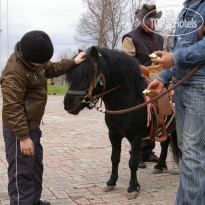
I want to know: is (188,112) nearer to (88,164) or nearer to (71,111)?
(71,111)

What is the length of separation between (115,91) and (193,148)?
55.2 inches

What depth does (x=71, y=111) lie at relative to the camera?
329cm

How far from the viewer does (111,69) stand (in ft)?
11.5

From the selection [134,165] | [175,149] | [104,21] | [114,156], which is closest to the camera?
[134,165]

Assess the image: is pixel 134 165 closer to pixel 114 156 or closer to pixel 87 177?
pixel 114 156

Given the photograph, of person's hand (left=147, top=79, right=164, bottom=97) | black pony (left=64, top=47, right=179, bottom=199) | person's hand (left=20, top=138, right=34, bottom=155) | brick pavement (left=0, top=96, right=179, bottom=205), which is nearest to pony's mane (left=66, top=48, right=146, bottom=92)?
black pony (left=64, top=47, right=179, bottom=199)

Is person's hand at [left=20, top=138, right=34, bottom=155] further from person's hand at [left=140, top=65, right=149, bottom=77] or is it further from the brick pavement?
person's hand at [left=140, top=65, right=149, bottom=77]

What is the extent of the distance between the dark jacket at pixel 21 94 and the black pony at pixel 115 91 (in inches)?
15.7

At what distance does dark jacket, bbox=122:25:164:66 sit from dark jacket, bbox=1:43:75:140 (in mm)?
2006

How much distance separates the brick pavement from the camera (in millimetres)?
3651

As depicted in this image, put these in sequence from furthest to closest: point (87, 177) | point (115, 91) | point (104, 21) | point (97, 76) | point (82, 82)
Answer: point (104, 21)
point (87, 177)
point (115, 91)
point (97, 76)
point (82, 82)

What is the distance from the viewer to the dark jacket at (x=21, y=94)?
266 centimetres

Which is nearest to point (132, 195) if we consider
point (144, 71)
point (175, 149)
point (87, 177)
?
point (87, 177)

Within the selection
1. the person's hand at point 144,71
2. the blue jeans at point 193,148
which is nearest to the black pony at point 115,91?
the person's hand at point 144,71
